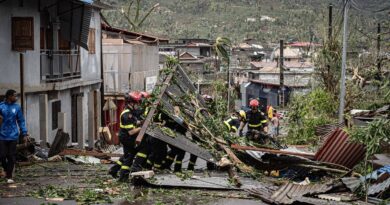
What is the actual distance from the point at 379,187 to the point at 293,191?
1357 millimetres

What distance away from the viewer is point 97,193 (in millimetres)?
10828

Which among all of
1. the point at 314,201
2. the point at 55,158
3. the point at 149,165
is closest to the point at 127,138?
the point at 149,165

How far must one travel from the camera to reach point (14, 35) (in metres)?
19.5

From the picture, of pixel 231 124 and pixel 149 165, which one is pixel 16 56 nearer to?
pixel 231 124

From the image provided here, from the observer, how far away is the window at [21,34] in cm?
1953

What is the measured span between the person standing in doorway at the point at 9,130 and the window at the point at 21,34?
7.82 m

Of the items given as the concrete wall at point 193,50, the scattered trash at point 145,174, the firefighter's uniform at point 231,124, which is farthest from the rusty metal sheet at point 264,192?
the concrete wall at point 193,50

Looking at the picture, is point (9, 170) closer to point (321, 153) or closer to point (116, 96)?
point (321, 153)

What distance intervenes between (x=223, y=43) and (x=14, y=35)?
48.6 feet

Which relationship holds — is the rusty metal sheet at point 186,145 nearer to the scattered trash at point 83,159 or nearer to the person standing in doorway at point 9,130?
the person standing in doorway at point 9,130

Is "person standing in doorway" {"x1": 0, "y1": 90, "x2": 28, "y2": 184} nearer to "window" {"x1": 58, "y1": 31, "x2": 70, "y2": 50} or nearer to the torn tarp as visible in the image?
the torn tarp

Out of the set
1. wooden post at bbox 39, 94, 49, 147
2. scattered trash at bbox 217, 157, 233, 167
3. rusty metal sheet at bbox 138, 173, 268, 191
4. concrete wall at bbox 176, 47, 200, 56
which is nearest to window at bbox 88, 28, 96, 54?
wooden post at bbox 39, 94, 49, 147

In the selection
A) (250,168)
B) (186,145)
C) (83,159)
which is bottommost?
(83,159)

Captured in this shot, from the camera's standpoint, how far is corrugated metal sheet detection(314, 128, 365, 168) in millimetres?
11969
